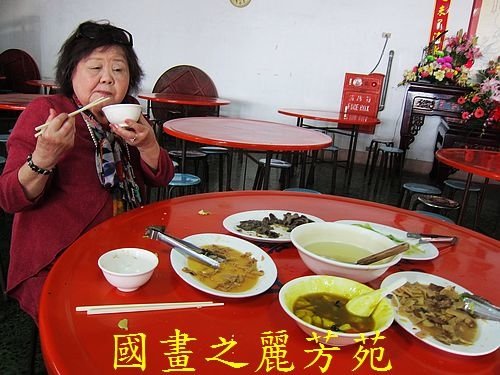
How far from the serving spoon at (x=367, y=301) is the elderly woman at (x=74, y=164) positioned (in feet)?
2.66

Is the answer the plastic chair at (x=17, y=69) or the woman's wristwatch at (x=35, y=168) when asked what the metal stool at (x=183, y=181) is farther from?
the plastic chair at (x=17, y=69)

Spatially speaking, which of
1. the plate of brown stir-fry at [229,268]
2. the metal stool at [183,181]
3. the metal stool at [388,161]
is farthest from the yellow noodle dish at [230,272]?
the metal stool at [388,161]

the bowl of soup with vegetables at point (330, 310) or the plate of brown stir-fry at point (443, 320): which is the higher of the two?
the bowl of soup with vegetables at point (330, 310)

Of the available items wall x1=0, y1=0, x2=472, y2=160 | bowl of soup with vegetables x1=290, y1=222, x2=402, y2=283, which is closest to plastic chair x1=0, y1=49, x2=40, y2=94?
wall x1=0, y1=0, x2=472, y2=160

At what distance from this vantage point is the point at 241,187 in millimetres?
4859

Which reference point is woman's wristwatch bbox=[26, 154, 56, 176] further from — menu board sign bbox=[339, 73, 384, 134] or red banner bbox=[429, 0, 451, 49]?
red banner bbox=[429, 0, 451, 49]

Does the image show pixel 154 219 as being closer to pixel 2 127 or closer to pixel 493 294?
pixel 493 294

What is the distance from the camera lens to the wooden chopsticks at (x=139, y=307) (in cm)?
73

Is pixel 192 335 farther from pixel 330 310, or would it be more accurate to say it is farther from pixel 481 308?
pixel 481 308

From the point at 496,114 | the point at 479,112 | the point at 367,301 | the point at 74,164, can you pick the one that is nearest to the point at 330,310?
the point at 367,301

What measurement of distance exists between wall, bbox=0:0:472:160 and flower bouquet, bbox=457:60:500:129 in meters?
1.35

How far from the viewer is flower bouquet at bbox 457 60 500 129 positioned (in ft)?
13.0

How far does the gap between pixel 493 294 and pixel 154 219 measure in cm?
92

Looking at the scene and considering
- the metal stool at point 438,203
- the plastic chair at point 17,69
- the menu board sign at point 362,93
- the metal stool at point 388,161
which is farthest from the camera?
the plastic chair at point 17,69
